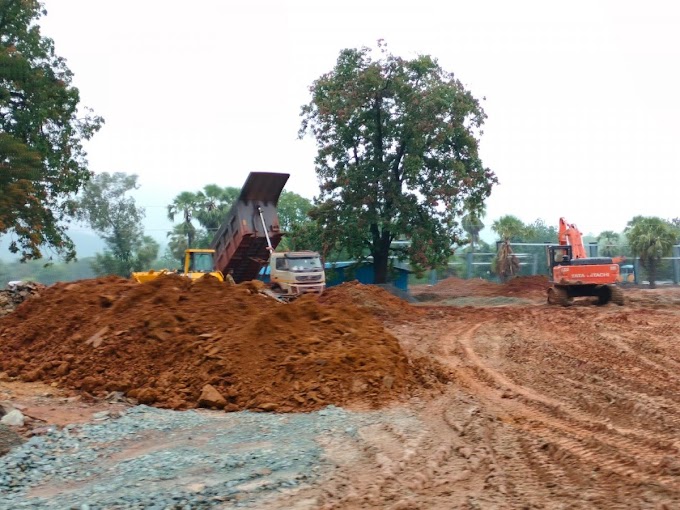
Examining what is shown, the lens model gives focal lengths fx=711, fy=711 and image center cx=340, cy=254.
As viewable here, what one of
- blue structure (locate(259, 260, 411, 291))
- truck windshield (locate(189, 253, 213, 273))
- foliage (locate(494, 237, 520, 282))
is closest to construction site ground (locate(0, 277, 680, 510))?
truck windshield (locate(189, 253, 213, 273))

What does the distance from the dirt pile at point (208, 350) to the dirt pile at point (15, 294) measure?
16.1 feet

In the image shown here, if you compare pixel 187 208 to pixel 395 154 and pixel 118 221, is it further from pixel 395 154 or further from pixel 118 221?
pixel 395 154

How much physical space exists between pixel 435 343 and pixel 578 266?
35.7 ft

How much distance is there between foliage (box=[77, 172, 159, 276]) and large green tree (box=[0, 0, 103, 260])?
24185mm

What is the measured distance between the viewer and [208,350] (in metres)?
10.6

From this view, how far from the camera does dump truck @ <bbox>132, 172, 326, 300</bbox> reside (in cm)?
2466

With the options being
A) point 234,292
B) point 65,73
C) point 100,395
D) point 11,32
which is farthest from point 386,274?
point 100,395

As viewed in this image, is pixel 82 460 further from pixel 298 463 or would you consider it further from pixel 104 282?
pixel 104 282

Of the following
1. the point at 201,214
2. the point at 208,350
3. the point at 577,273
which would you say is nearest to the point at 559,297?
the point at 577,273

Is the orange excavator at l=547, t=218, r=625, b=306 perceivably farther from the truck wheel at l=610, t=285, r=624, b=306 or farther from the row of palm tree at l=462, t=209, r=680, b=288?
the row of palm tree at l=462, t=209, r=680, b=288

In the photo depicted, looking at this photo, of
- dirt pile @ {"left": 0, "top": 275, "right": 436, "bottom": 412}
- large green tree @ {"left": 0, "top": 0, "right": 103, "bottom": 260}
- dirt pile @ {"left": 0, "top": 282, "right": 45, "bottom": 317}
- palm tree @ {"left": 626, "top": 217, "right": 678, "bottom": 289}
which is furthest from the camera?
palm tree @ {"left": 626, "top": 217, "right": 678, "bottom": 289}

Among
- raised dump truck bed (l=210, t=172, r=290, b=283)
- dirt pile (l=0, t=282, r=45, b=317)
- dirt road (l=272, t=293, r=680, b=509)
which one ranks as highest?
raised dump truck bed (l=210, t=172, r=290, b=283)

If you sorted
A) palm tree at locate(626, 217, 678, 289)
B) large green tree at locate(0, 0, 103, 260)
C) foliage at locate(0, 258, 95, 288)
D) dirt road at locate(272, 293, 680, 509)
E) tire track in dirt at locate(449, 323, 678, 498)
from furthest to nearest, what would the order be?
1. foliage at locate(0, 258, 95, 288)
2. palm tree at locate(626, 217, 678, 289)
3. large green tree at locate(0, 0, 103, 260)
4. tire track in dirt at locate(449, 323, 678, 498)
5. dirt road at locate(272, 293, 680, 509)

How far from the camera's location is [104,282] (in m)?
15.9
